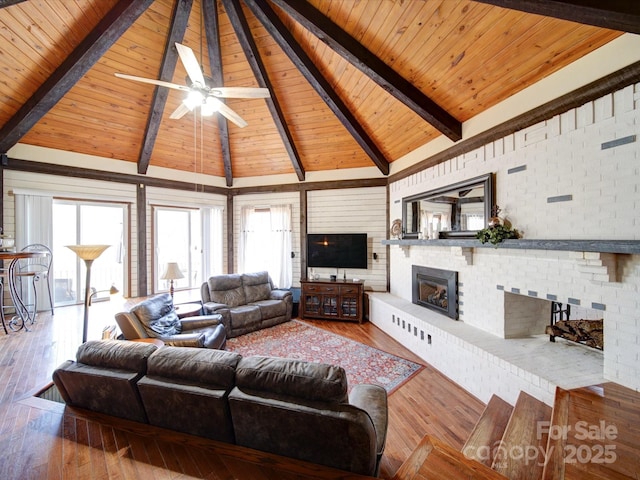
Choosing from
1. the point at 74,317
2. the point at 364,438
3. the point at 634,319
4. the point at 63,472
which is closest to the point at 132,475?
the point at 63,472

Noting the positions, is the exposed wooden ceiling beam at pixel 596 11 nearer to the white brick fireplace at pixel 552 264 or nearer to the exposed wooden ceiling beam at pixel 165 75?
the white brick fireplace at pixel 552 264

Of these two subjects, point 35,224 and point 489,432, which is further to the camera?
point 35,224

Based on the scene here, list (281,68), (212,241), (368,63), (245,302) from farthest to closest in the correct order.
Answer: (212,241)
(245,302)
(281,68)
(368,63)

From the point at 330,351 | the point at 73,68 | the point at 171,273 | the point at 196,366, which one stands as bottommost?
the point at 330,351

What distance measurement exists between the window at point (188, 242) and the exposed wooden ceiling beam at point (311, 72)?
161 inches

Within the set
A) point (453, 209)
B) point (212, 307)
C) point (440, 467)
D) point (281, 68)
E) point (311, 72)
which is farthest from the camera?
point (212, 307)

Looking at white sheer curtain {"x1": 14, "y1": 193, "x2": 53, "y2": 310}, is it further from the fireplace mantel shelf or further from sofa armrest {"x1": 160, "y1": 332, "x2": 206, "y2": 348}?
the fireplace mantel shelf

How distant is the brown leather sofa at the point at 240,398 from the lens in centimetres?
152

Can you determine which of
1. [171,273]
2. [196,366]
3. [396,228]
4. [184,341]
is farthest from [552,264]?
[171,273]

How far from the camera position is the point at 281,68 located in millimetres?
4613

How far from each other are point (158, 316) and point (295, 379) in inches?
118

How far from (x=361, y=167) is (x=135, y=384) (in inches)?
221

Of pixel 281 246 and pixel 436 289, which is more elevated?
pixel 281 246

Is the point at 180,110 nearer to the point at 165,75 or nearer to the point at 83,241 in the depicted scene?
the point at 165,75
